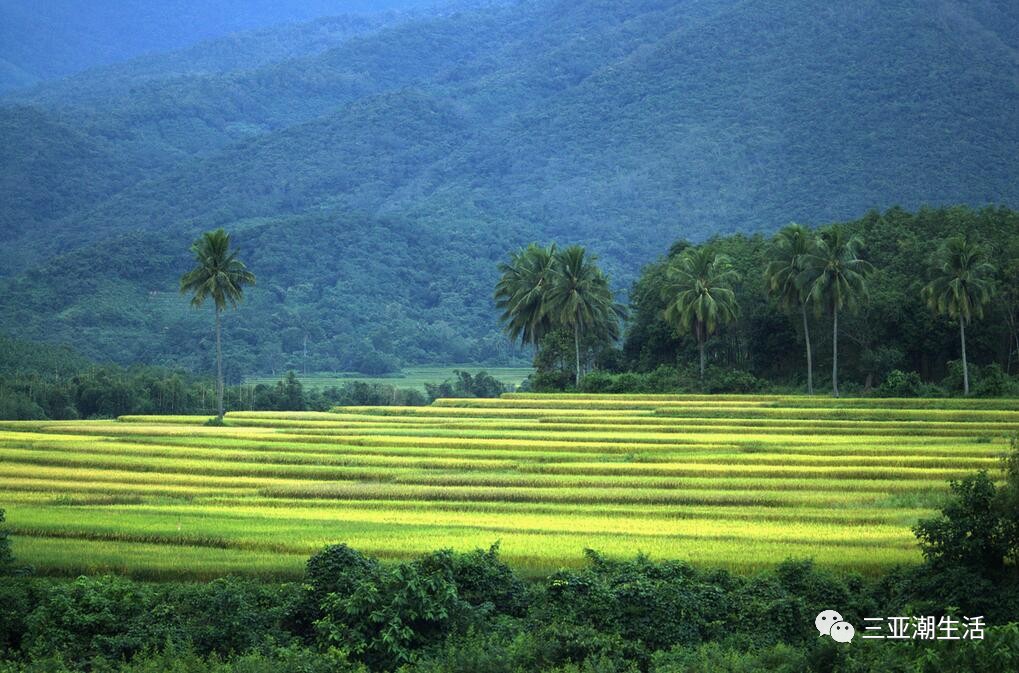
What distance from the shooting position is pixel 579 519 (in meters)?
33.2

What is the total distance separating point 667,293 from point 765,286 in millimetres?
6833

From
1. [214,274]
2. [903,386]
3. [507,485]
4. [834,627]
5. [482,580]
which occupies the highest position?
[214,274]

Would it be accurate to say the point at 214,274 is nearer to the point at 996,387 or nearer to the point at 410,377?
the point at 996,387

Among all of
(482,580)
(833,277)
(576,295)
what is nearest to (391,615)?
(482,580)

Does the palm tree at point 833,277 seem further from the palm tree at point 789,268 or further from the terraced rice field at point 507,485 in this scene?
the terraced rice field at point 507,485

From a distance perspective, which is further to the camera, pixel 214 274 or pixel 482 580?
pixel 214 274

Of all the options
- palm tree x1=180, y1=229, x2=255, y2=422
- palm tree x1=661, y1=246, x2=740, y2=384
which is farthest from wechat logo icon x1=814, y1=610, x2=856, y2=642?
palm tree x1=661, y1=246, x2=740, y2=384

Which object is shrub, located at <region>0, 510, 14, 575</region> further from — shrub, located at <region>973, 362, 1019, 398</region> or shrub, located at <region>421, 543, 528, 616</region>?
shrub, located at <region>973, 362, 1019, 398</region>

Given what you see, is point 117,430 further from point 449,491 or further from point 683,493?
point 683,493

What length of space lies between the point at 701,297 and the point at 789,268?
5.47 meters

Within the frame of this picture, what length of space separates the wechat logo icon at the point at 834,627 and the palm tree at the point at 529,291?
208 feet

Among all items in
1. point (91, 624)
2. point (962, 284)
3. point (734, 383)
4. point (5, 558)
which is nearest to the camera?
point (91, 624)

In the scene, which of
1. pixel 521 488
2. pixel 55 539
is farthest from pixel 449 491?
pixel 55 539

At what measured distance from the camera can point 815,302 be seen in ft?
235
